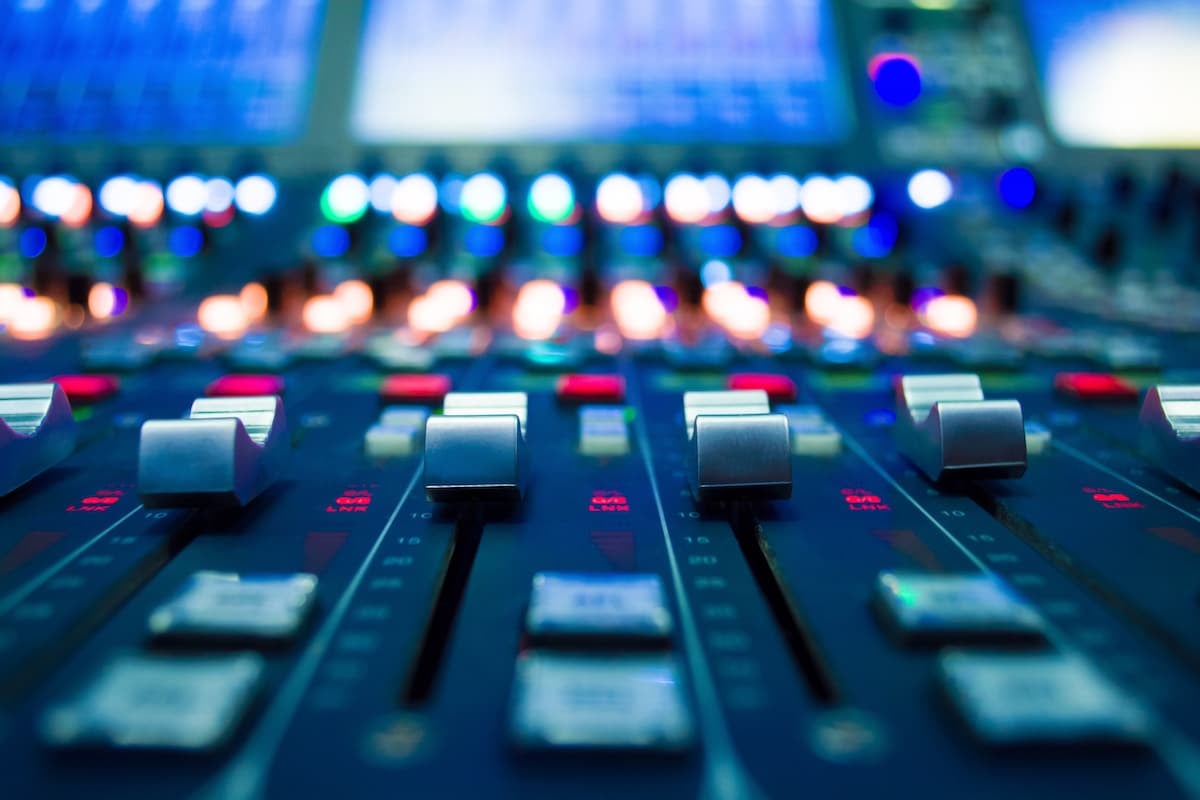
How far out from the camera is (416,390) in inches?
36.0

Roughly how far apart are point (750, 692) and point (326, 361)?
0.82 m

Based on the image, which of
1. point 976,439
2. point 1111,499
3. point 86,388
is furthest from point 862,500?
point 86,388

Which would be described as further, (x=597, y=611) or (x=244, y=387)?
(x=244, y=387)

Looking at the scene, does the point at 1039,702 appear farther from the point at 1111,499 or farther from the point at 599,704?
the point at 1111,499

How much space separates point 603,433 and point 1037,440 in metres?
0.42

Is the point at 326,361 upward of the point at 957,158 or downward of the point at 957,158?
downward

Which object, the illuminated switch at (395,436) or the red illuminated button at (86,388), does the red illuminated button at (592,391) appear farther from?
the red illuminated button at (86,388)

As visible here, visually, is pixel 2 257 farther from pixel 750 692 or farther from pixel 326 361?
pixel 750 692

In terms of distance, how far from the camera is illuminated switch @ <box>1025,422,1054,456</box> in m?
0.78

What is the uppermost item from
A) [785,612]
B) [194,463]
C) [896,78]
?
[896,78]

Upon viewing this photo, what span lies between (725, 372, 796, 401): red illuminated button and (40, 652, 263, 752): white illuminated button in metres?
0.62

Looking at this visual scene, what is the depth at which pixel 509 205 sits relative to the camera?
1532mm

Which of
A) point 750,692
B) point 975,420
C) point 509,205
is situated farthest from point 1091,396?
point 509,205

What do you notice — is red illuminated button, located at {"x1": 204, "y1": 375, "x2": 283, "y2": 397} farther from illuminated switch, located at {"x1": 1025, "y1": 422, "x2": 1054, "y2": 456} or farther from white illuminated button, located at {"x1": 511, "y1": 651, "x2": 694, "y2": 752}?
illuminated switch, located at {"x1": 1025, "y1": 422, "x2": 1054, "y2": 456}
